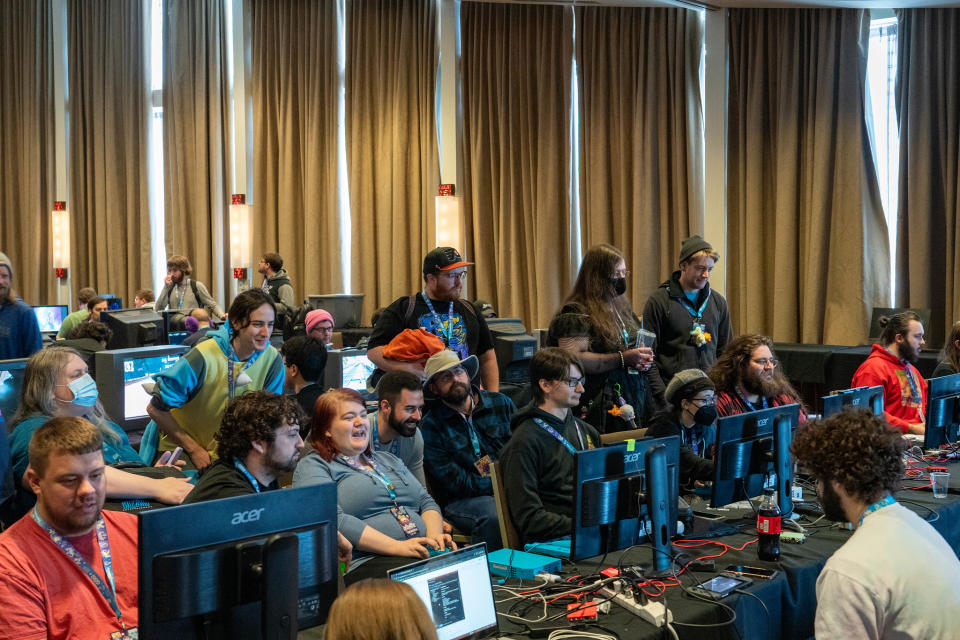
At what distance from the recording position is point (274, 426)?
273 centimetres

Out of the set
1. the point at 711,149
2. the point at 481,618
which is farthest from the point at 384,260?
the point at 481,618

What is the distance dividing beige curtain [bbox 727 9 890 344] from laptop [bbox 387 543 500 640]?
6061 millimetres

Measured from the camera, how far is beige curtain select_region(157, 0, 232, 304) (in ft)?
35.4

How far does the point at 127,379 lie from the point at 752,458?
2972 mm

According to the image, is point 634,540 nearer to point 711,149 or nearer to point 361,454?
point 361,454

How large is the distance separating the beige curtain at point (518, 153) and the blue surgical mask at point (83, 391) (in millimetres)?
5878

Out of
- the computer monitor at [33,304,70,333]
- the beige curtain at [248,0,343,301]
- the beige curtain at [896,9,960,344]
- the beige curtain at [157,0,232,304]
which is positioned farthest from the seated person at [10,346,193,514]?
the beige curtain at [157,0,232,304]

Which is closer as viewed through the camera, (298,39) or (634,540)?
(634,540)

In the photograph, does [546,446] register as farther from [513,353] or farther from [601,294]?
[513,353]

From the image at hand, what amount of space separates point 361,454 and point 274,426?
1.97 ft

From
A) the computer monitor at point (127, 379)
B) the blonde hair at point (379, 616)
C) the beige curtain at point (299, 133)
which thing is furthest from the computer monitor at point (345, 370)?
the beige curtain at point (299, 133)

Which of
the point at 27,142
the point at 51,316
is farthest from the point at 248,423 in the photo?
the point at 27,142

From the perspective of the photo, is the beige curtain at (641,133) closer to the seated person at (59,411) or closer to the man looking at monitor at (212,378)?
the man looking at monitor at (212,378)

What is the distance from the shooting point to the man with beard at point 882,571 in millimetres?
2070
